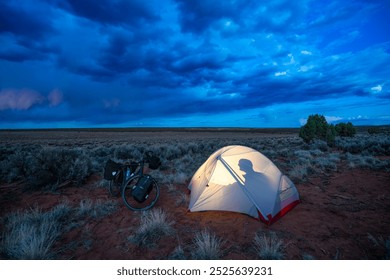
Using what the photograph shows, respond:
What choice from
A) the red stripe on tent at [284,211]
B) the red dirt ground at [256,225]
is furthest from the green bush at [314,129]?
the red stripe on tent at [284,211]

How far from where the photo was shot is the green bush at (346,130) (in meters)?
29.7

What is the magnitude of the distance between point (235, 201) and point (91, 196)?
5.13 m

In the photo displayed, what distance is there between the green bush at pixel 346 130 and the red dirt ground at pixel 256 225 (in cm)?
2583

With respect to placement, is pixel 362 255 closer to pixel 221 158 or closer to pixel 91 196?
pixel 221 158

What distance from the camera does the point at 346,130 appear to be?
29.8m

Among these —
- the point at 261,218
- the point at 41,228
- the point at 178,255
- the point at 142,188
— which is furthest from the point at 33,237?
the point at 261,218

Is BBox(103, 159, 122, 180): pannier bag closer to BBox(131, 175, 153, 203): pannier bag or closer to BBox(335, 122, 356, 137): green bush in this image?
BBox(131, 175, 153, 203): pannier bag

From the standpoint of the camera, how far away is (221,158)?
248 inches

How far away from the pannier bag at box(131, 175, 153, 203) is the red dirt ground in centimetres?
54

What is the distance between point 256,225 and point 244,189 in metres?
0.91

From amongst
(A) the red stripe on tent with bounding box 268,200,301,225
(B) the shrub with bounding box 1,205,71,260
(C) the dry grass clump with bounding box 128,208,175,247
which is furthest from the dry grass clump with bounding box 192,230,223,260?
(B) the shrub with bounding box 1,205,71,260

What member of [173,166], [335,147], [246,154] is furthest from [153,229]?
[335,147]

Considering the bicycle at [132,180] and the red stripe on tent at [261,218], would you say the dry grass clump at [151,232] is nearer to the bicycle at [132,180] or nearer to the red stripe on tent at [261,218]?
the bicycle at [132,180]

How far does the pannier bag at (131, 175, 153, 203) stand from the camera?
606 cm
